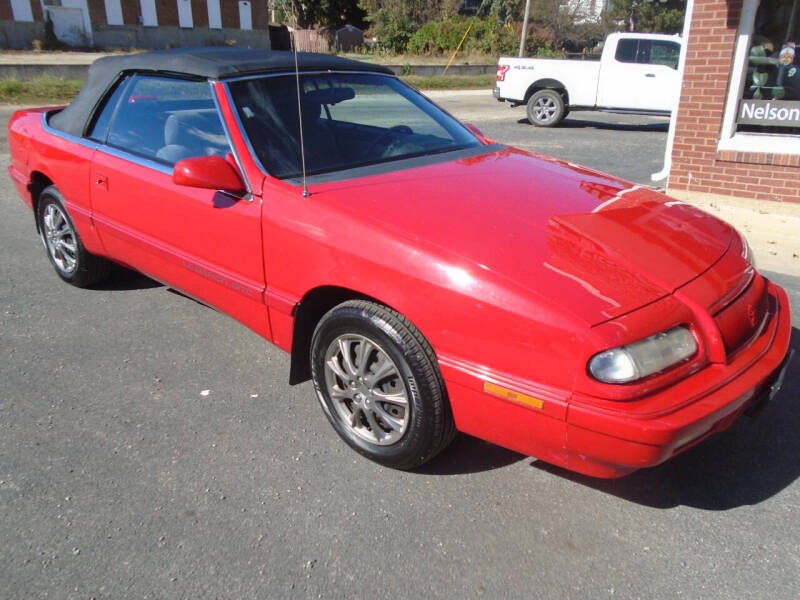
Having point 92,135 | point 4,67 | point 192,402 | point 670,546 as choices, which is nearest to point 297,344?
point 192,402

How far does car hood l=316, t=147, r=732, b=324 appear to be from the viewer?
2.36 metres

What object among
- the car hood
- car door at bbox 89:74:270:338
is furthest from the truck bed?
car door at bbox 89:74:270:338

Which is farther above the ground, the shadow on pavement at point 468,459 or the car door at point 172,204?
the car door at point 172,204

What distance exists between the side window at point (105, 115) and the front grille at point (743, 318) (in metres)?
3.51

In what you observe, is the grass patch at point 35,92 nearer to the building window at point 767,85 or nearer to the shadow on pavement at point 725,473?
the building window at point 767,85

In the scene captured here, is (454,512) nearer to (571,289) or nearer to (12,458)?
(571,289)

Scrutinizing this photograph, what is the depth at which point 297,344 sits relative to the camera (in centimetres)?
307

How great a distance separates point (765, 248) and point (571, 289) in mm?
4368

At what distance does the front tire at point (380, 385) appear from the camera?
8.28 feet

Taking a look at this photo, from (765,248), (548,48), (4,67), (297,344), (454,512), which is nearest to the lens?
(454,512)

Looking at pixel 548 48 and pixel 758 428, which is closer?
pixel 758 428

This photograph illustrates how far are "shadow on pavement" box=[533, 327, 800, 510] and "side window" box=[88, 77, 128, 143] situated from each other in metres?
3.17

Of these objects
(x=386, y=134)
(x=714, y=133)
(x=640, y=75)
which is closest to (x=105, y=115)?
(x=386, y=134)

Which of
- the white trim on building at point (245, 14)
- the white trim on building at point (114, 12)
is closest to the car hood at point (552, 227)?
the white trim on building at point (114, 12)
